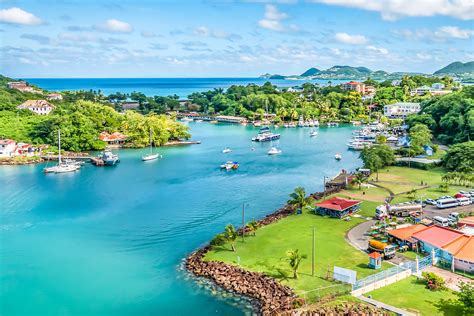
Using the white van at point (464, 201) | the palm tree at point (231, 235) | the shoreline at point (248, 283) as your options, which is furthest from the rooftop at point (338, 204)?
the shoreline at point (248, 283)

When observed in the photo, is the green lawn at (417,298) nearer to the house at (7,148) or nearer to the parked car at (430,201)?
the parked car at (430,201)

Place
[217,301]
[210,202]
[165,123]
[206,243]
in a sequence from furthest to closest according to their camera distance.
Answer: [165,123] → [210,202] → [206,243] → [217,301]

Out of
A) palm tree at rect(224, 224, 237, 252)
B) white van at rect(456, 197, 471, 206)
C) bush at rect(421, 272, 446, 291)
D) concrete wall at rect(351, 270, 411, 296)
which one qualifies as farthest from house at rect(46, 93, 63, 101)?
bush at rect(421, 272, 446, 291)

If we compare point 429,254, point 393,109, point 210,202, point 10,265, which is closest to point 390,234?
point 429,254

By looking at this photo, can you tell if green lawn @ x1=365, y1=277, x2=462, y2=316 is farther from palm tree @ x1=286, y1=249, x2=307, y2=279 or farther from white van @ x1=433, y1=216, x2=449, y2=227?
white van @ x1=433, y1=216, x2=449, y2=227

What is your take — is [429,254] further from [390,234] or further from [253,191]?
[253,191]

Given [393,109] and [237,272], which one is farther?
[393,109]
